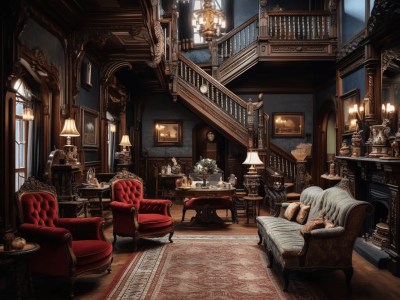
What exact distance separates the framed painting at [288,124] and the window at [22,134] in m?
8.50

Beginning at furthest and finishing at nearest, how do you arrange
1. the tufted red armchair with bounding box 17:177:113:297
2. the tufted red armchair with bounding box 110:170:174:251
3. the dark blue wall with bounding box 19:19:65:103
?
the tufted red armchair with bounding box 110:170:174:251, the dark blue wall with bounding box 19:19:65:103, the tufted red armchair with bounding box 17:177:113:297

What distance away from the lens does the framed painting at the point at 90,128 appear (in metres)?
8.05

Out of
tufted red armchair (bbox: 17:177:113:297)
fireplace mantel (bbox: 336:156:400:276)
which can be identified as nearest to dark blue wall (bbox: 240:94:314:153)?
fireplace mantel (bbox: 336:156:400:276)

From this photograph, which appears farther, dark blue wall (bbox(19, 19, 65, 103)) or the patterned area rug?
dark blue wall (bbox(19, 19, 65, 103))

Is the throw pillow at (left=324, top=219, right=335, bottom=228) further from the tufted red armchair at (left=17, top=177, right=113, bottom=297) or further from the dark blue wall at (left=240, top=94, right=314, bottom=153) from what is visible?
the dark blue wall at (left=240, top=94, right=314, bottom=153)

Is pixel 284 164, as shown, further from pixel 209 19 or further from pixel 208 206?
pixel 209 19

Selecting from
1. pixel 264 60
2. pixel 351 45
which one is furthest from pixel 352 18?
pixel 264 60

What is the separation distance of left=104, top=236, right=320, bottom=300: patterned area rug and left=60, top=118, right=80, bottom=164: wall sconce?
197 centimetres

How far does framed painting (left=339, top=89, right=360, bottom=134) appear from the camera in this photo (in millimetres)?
8891

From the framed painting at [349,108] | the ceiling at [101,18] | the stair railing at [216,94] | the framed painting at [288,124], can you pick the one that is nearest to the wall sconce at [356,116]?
the framed painting at [349,108]

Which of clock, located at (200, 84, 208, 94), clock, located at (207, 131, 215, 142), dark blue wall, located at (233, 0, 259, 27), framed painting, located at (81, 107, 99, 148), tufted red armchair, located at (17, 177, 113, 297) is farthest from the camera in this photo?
clock, located at (207, 131, 215, 142)

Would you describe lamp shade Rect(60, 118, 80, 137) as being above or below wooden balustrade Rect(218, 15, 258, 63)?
below

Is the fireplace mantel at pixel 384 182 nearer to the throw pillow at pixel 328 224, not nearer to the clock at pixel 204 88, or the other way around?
the throw pillow at pixel 328 224

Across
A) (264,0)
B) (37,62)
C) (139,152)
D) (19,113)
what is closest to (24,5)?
(37,62)
